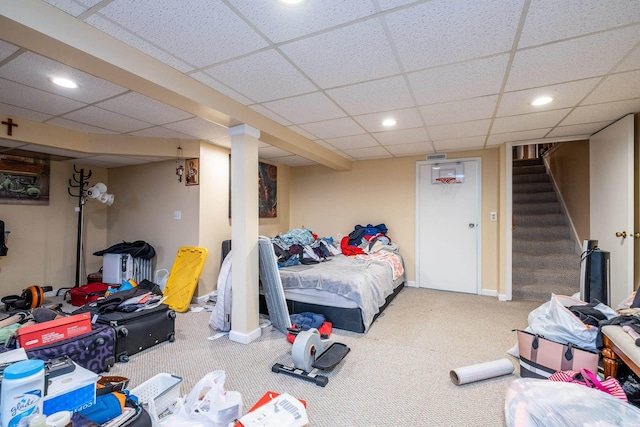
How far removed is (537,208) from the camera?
17.9 ft

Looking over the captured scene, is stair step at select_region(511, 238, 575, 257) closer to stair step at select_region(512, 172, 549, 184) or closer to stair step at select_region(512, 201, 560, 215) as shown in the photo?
stair step at select_region(512, 201, 560, 215)

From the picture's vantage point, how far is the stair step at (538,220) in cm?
509

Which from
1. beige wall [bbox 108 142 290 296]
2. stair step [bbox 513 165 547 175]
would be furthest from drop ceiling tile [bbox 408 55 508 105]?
stair step [bbox 513 165 547 175]

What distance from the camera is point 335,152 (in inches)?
181

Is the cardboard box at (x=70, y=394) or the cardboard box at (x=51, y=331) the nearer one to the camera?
the cardboard box at (x=70, y=394)

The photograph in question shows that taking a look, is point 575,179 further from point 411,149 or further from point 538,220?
point 411,149

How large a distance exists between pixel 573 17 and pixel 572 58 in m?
0.50

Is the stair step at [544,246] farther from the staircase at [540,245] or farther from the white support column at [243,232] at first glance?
the white support column at [243,232]

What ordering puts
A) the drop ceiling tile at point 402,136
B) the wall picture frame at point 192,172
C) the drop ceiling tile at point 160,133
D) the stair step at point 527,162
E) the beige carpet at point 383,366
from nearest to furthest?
the beige carpet at point 383,366
the drop ceiling tile at point 160,133
the drop ceiling tile at point 402,136
the wall picture frame at point 192,172
the stair step at point 527,162

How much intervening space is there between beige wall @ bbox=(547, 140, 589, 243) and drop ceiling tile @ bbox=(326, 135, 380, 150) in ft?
10.0

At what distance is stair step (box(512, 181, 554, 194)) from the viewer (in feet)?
19.1

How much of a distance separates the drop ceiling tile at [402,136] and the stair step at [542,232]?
2.64m

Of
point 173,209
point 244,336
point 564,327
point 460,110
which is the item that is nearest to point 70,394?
point 244,336

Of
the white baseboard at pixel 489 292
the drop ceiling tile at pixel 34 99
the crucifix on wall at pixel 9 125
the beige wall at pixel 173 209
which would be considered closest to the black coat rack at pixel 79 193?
the beige wall at pixel 173 209
